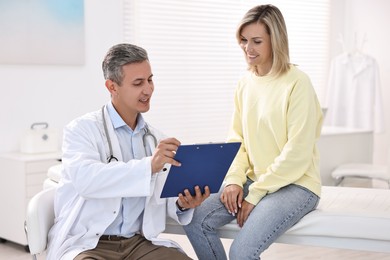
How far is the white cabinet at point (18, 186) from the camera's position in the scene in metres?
4.15

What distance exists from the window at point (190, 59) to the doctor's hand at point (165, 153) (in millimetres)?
3239

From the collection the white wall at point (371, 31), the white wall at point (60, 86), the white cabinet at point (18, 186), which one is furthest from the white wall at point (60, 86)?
the white wall at point (371, 31)

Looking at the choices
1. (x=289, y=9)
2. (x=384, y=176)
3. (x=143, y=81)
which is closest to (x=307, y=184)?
(x=143, y=81)

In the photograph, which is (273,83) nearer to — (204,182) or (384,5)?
(204,182)

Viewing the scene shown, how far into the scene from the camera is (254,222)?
8.33 ft

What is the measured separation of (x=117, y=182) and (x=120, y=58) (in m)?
0.46

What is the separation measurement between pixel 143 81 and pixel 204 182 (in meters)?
0.43

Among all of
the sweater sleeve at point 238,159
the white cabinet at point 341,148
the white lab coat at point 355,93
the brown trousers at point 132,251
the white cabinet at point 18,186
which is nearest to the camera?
the brown trousers at point 132,251

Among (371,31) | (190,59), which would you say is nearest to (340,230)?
(190,59)

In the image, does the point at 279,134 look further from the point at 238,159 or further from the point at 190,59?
the point at 190,59

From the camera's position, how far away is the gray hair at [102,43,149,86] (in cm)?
234

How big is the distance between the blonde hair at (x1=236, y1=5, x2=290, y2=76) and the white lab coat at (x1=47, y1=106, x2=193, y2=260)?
2.14ft

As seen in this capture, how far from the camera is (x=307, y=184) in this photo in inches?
105

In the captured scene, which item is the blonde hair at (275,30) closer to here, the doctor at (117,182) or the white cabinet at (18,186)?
the doctor at (117,182)
